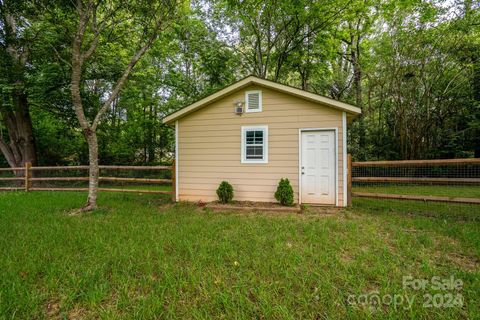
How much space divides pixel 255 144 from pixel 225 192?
1619mm

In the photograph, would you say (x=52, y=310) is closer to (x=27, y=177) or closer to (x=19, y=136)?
(x=27, y=177)

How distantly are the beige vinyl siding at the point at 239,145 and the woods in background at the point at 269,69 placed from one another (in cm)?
→ 396

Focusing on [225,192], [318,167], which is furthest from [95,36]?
[318,167]

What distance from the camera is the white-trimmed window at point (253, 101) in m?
6.20

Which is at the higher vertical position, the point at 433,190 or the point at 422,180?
the point at 422,180

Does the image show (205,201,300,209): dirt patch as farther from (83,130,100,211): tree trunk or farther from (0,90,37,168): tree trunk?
(0,90,37,168): tree trunk

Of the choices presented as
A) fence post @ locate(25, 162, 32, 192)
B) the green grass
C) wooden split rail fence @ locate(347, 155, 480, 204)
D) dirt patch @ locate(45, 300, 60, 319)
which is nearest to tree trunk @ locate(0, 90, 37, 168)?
fence post @ locate(25, 162, 32, 192)

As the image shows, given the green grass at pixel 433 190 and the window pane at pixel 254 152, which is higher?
the window pane at pixel 254 152

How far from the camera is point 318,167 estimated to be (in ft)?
19.2

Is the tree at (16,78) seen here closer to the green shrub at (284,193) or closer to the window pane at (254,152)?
the window pane at (254,152)

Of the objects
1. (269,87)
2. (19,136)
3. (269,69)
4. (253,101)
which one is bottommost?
(19,136)

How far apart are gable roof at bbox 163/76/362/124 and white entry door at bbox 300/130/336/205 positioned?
2.34ft

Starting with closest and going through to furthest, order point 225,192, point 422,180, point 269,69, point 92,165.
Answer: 1. point 422,180
2. point 92,165
3. point 225,192
4. point 269,69

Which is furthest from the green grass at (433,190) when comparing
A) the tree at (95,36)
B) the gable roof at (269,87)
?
the tree at (95,36)
